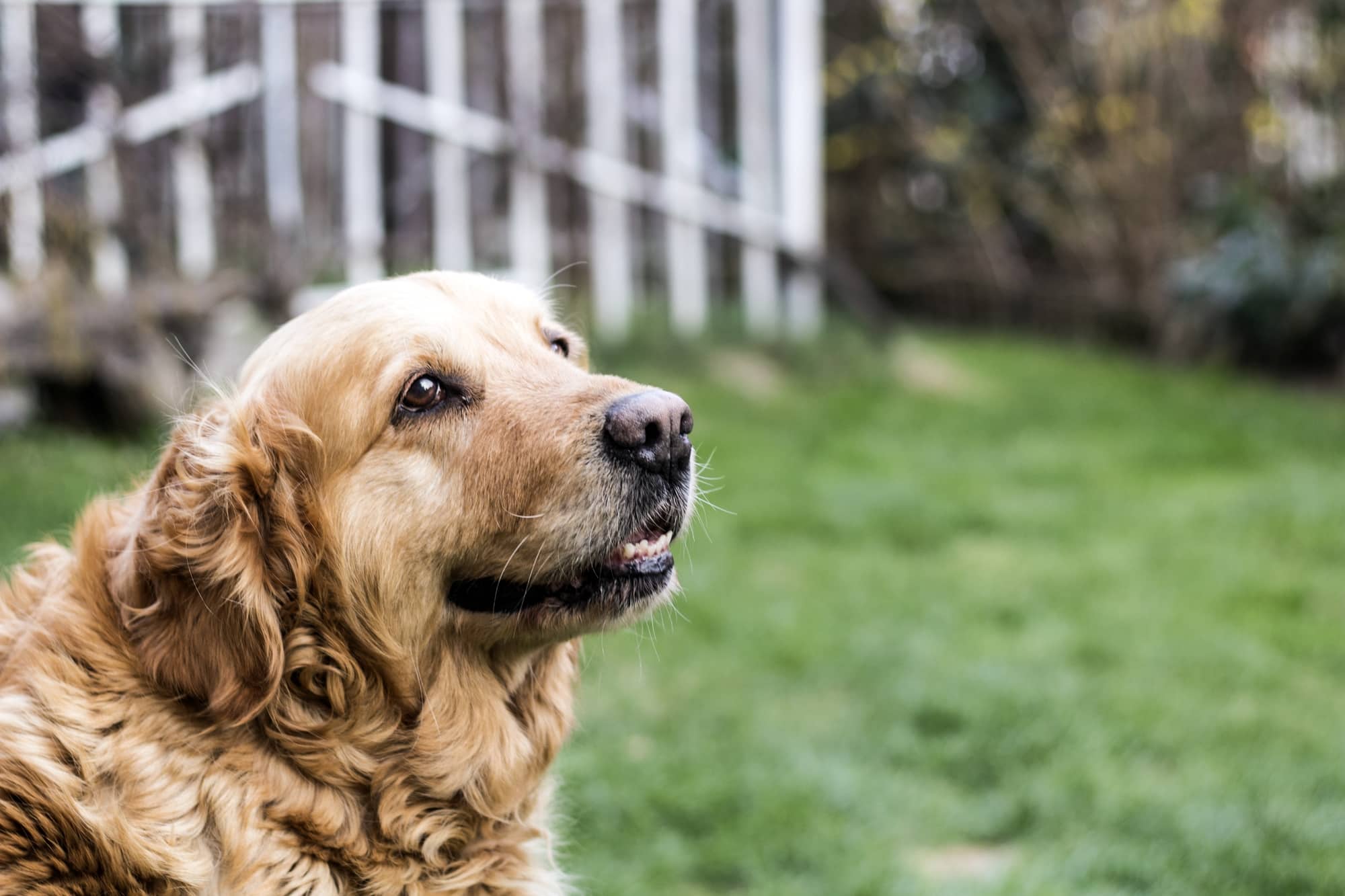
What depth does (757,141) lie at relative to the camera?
973cm

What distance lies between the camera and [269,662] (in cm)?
202

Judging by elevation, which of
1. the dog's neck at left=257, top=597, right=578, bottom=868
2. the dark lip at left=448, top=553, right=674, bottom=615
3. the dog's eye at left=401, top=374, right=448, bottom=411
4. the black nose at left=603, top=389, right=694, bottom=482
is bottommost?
the dog's neck at left=257, top=597, right=578, bottom=868

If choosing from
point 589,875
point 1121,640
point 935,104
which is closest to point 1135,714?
point 1121,640

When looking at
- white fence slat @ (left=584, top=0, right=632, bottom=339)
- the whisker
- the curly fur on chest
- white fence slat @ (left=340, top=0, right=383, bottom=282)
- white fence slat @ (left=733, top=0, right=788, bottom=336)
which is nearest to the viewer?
the curly fur on chest

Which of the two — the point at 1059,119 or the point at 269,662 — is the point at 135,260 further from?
the point at 1059,119

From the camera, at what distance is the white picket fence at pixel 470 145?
6.24 meters

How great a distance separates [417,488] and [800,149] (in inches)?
315

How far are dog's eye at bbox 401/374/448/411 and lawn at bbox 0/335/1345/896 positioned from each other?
4.39 ft

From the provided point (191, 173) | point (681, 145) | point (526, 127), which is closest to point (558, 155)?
point (526, 127)

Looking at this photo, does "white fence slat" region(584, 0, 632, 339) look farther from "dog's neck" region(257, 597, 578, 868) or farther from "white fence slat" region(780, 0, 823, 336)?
"dog's neck" region(257, 597, 578, 868)

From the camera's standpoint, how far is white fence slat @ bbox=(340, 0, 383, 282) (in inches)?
294

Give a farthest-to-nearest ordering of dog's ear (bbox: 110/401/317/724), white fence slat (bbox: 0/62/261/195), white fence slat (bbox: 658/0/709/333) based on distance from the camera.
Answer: white fence slat (bbox: 658/0/709/333) → white fence slat (bbox: 0/62/261/195) → dog's ear (bbox: 110/401/317/724)

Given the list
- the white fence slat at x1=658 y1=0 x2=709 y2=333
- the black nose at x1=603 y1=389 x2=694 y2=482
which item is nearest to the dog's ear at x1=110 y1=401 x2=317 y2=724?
the black nose at x1=603 y1=389 x2=694 y2=482

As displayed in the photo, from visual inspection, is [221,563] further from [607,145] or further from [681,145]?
[681,145]
